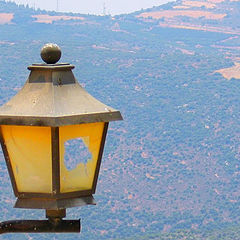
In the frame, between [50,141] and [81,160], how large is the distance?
0.32 m

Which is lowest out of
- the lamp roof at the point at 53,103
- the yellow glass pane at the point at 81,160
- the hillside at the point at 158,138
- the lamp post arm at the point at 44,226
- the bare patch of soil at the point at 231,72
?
the hillside at the point at 158,138

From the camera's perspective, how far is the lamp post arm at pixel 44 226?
6.17 meters

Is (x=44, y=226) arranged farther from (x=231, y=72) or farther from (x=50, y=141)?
(x=231, y=72)

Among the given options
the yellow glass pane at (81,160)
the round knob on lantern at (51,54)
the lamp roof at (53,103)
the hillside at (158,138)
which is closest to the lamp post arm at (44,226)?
the yellow glass pane at (81,160)

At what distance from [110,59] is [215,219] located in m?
47.7

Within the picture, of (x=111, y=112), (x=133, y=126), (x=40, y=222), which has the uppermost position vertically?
(x=111, y=112)

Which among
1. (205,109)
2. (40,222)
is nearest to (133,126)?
(205,109)

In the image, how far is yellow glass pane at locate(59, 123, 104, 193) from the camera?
19.9 feet

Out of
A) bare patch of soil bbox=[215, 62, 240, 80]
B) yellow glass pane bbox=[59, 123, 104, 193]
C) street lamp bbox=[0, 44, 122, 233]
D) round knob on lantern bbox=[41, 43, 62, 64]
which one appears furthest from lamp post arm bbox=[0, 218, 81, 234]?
bare patch of soil bbox=[215, 62, 240, 80]

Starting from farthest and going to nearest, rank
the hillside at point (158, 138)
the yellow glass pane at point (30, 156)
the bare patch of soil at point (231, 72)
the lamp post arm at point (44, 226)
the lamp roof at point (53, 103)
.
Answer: the bare patch of soil at point (231, 72), the hillside at point (158, 138), the lamp post arm at point (44, 226), the yellow glass pane at point (30, 156), the lamp roof at point (53, 103)

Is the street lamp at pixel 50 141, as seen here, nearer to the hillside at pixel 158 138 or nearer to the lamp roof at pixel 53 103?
the lamp roof at pixel 53 103

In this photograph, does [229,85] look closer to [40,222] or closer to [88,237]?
[88,237]

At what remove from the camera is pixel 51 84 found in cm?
614

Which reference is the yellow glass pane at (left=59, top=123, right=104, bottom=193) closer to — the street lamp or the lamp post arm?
the street lamp
